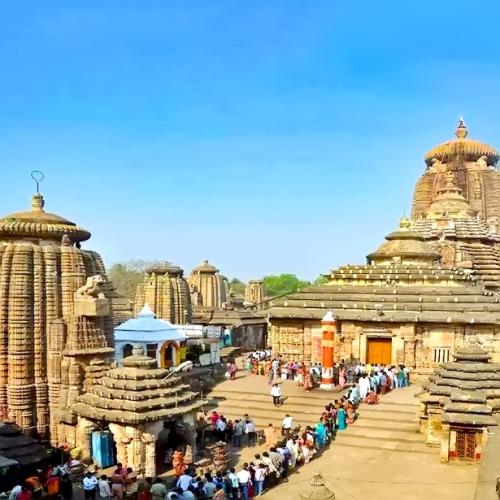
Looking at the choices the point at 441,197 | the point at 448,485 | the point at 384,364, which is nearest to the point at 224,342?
the point at 384,364

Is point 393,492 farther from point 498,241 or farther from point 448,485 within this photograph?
point 498,241

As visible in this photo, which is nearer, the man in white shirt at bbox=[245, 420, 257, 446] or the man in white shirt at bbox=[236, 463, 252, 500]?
the man in white shirt at bbox=[236, 463, 252, 500]

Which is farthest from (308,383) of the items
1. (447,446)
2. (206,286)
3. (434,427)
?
(206,286)

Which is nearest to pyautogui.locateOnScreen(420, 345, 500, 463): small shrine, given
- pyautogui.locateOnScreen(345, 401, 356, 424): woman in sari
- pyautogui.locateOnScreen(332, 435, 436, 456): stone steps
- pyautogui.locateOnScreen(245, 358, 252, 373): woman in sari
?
pyautogui.locateOnScreen(332, 435, 436, 456): stone steps

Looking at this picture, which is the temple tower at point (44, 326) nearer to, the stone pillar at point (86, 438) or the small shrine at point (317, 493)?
the stone pillar at point (86, 438)

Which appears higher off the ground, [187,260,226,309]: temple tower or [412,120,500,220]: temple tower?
[412,120,500,220]: temple tower

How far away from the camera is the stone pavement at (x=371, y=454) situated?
15820 mm

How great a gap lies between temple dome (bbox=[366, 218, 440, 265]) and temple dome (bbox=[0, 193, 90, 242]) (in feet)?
58.0

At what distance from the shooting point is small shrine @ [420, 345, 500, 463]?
17.5 m

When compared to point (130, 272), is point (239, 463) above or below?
below

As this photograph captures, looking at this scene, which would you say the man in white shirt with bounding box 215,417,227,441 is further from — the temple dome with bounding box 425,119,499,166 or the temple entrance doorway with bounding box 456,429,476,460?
the temple dome with bounding box 425,119,499,166

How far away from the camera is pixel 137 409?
16375mm

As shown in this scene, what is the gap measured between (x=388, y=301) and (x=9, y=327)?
1716 centimetres

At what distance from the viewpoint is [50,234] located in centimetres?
2108
